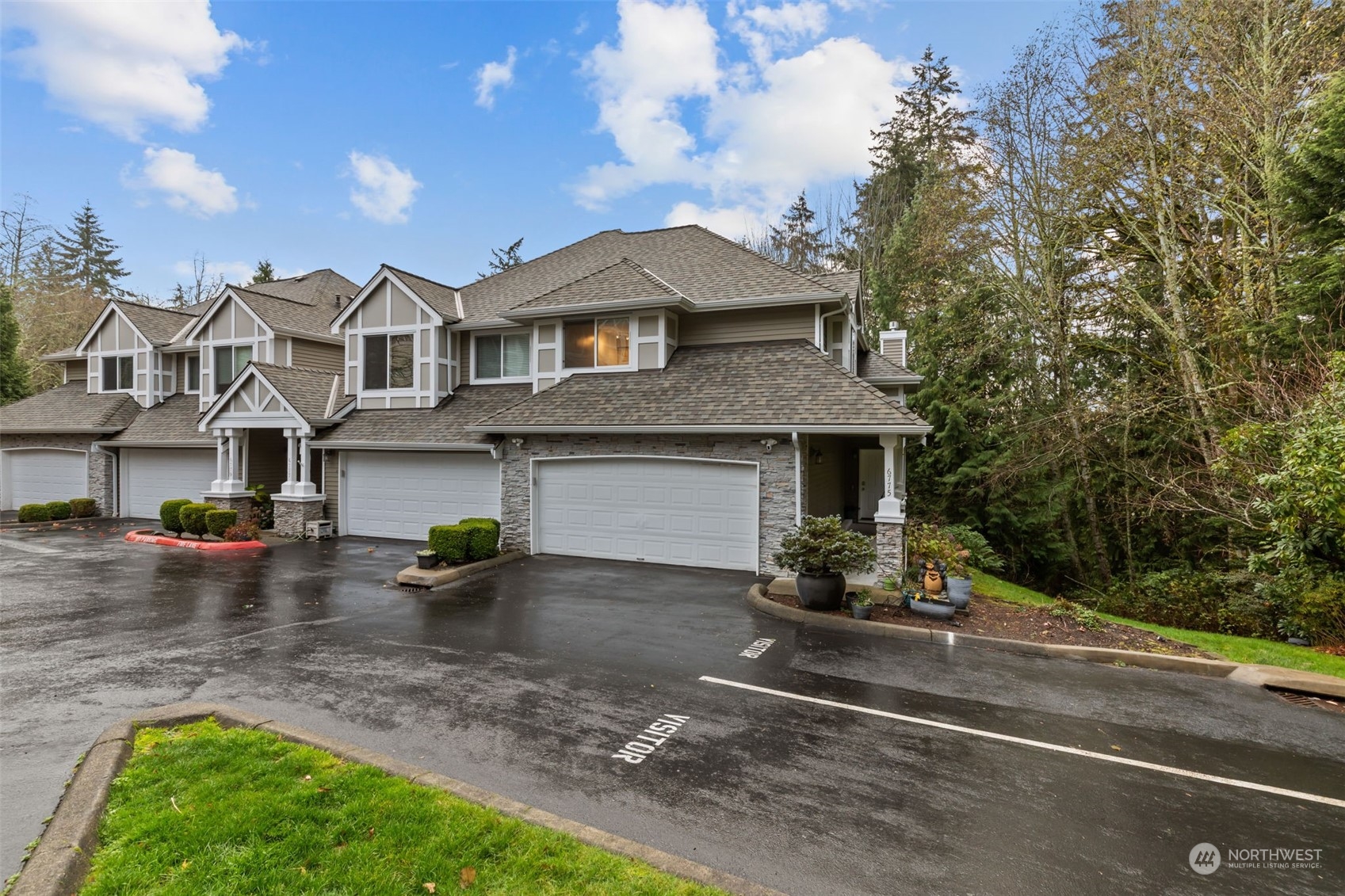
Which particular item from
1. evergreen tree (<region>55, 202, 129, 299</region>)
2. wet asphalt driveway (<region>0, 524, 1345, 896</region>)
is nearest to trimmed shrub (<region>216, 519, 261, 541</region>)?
wet asphalt driveway (<region>0, 524, 1345, 896</region>)

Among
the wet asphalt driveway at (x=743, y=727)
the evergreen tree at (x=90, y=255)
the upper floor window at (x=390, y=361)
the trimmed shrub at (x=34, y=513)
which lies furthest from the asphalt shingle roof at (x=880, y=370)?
the evergreen tree at (x=90, y=255)

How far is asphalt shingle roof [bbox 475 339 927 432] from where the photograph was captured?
10.7 metres

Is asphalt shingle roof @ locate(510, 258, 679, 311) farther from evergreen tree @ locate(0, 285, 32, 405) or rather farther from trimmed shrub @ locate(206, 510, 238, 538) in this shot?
evergreen tree @ locate(0, 285, 32, 405)

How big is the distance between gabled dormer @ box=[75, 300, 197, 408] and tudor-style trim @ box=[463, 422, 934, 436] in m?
15.2

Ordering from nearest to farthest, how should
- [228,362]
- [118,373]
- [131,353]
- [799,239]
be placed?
[228,362], [131,353], [118,373], [799,239]

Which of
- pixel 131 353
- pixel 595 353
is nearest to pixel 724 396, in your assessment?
pixel 595 353

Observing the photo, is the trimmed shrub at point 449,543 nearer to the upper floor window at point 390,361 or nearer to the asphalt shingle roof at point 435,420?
the asphalt shingle roof at point 435,420

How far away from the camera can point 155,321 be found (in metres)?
21.4

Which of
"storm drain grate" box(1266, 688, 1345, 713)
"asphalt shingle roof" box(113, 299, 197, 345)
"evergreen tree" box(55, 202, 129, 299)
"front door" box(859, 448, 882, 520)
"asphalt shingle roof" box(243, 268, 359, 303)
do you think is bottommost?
"storm drain grate" box(1266, 688, 1345, 713)

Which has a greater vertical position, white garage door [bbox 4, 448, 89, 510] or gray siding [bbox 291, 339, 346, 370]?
gray siding [bbox 291, 339, 346, 370]

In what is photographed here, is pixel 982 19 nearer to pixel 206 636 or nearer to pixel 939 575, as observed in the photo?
pixel 939 575

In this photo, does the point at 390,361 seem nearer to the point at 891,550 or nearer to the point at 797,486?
the point at 797,486

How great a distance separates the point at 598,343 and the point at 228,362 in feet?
44.2

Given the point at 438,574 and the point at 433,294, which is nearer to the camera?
the point at 438,574
